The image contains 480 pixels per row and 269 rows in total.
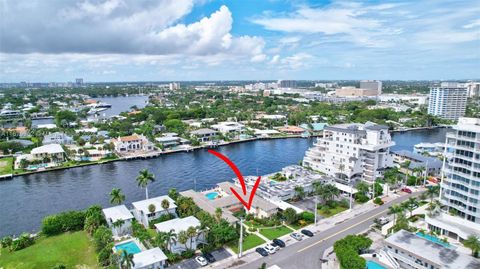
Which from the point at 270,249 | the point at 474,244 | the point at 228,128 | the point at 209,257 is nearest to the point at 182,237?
the point at 209,257

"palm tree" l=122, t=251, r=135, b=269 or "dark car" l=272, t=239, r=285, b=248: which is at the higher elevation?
"palm tree" l=122, t=251, r=135, b=269

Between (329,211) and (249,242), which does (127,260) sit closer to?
(249,242)

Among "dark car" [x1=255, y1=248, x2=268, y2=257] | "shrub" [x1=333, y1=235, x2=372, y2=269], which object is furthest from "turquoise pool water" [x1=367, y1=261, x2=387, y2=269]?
"dark car" [x1=255, y1=248, x2=268, y2=257]

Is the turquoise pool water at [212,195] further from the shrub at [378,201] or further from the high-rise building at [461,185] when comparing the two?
the high-rise building at [461,185]

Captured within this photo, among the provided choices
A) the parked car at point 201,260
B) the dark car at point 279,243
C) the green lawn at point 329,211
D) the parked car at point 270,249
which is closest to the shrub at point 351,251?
the dark car at point 279,243

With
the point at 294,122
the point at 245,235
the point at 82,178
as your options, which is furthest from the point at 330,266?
the point at 294,122

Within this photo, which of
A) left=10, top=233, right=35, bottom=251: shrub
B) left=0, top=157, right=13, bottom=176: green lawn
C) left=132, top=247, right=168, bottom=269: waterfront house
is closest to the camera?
left=132, top=247, right=168, bottom=269: waterfront house

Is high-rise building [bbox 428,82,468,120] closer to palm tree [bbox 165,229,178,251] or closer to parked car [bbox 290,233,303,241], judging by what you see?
parked car [bbox 290,233,303,241]
